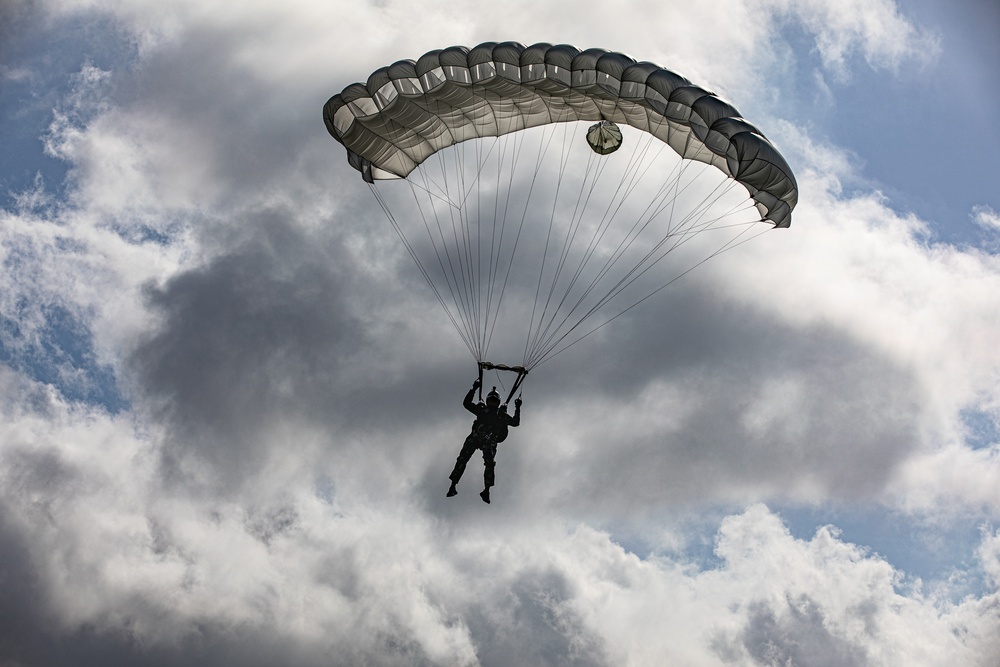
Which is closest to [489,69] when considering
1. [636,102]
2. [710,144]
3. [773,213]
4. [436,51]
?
[436,51]

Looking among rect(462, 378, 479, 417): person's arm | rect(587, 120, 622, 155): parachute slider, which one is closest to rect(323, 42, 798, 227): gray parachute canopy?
rect(587, 120, 622, 155): parachute slider

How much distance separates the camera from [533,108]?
3189 centimetres

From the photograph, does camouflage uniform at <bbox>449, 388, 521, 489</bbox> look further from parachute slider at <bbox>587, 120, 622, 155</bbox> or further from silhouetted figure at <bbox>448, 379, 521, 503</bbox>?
parachute slider at <bbox>587, 120, 622, 155</bbox>

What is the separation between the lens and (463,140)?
33000mm

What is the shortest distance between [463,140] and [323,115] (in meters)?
3.88

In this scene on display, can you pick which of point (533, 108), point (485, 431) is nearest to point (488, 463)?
point (485, 431)

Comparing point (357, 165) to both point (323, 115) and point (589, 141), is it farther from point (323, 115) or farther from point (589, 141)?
point (589, 141)

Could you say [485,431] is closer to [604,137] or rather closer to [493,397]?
[493,397]

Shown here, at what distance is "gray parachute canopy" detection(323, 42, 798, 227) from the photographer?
93.6ft

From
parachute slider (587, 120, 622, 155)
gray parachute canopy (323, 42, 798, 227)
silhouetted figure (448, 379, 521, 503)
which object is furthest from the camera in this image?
parachute slider (587, 120, 622, 155)

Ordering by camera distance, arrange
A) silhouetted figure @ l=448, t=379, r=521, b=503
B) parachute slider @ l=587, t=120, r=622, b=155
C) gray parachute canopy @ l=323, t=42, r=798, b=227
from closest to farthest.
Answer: gray parachute canopy @ l=323, t=42, r=798, b=227 → silhouetted figure @ l=448, t=379, r=521, b=503 → parachute slider @ l=587, t=120, r=622, b=155

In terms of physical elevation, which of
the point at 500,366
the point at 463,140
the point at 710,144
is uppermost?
the point at 463,140

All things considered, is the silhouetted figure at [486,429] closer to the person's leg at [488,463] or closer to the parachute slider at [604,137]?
the person's leg at [488,463]

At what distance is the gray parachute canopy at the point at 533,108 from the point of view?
2853cm
